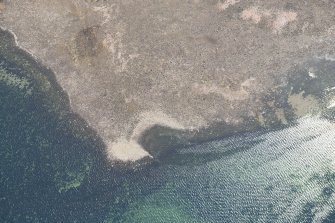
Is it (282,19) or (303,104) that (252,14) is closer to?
(282,19)

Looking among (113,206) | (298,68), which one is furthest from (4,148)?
(298,68)

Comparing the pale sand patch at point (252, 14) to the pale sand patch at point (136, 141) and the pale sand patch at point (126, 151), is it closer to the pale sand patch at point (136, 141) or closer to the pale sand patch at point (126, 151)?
the pale sand patch at point (136, 141)

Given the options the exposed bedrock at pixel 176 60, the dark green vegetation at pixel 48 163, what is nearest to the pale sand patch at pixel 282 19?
the exposed bedrock at pixel 176 60

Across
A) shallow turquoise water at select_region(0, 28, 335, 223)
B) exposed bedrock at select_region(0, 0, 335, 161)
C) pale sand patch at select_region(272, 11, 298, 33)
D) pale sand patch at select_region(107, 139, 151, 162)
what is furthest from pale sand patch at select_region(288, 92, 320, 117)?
pale sand patch at select_region(107, 139, 151, 162)

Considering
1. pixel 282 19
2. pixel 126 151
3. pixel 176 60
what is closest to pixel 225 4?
pixel 282 19

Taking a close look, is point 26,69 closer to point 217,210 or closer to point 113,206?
point 113,206

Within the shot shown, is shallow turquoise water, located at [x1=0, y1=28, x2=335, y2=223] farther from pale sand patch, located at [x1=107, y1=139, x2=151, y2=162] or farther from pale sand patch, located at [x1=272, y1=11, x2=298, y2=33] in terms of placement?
pale sand patch, located at [x1=272, y1=11, x2=298, y2=33]
